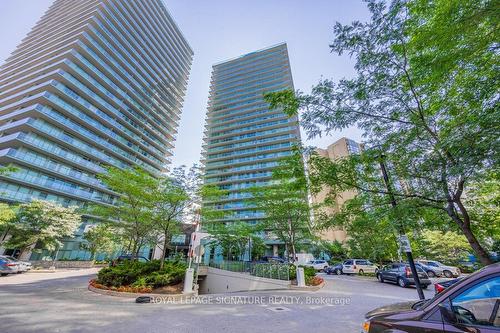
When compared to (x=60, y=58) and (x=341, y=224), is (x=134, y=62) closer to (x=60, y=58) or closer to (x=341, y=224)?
(x=60, y=58)

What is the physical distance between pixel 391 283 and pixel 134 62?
63.4 m

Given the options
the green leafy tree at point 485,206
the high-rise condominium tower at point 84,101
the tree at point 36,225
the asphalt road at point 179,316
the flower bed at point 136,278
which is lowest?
the asphalt road at point 179,316

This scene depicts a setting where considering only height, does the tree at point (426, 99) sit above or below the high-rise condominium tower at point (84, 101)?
below

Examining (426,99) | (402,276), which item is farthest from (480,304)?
(402,276)

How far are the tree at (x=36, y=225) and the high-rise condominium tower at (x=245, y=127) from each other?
25.7 m

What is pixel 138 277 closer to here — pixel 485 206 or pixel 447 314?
pixel 447 314

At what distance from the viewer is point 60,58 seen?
1571 inches

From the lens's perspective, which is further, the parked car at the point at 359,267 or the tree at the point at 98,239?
the tree at the point at 98,239

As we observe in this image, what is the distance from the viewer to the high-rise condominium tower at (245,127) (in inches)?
1987

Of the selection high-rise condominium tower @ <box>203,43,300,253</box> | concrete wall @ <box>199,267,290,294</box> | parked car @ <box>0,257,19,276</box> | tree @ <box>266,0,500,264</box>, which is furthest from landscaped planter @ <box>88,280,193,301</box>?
high-rise condominium tower @ <box>203,43,300,253</box>

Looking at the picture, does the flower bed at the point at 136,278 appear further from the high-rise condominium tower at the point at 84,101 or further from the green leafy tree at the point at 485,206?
the high-rise condominium tower at the point at 84,101

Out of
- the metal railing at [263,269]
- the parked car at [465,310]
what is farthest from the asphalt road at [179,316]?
the metal railing at [263,269]

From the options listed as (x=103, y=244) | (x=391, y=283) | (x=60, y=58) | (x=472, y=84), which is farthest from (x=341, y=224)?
(x=60, y=58)

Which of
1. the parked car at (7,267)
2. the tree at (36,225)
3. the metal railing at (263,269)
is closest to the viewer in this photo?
the metal railing at (263,269)
